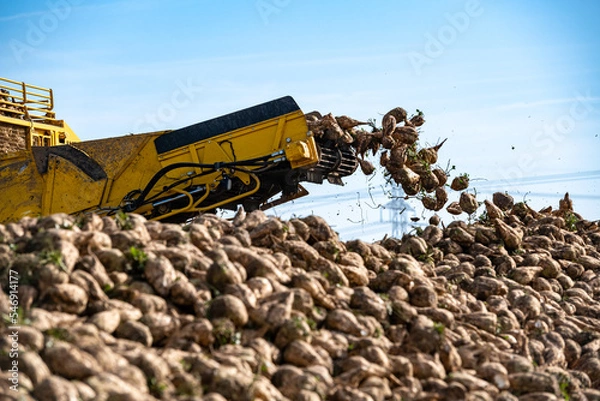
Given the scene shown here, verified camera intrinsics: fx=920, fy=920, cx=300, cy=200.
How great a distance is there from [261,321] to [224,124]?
6170mm

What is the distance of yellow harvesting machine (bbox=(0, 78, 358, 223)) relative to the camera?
1196cm

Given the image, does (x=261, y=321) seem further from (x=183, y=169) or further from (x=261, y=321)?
(x=183, y=169)

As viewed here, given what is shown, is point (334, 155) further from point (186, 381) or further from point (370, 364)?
point (186, 381)

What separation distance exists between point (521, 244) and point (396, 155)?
2.29 meters

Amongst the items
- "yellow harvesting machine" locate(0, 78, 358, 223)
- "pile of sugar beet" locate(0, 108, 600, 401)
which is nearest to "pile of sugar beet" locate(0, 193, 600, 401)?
"pile of sugar beet" locate(0, 108, 600, 401)

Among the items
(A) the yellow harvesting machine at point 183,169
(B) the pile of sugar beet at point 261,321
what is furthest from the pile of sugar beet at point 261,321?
(A) the yellow harvesting machine at point 183,169

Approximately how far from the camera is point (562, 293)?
34.2ft

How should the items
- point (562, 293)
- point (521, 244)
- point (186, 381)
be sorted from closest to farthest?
1. point (186, 381)
2. point (562, 293)
3. point (521, 244)

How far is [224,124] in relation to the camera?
12281mm

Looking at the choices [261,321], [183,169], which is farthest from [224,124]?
[261,321]

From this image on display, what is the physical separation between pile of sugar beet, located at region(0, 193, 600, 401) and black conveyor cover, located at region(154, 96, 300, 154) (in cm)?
359

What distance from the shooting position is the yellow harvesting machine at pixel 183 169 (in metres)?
12.0

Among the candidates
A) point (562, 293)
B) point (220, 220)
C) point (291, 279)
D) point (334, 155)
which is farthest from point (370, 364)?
point (334, 155)

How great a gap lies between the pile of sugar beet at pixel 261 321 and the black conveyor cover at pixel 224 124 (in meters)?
3.59
